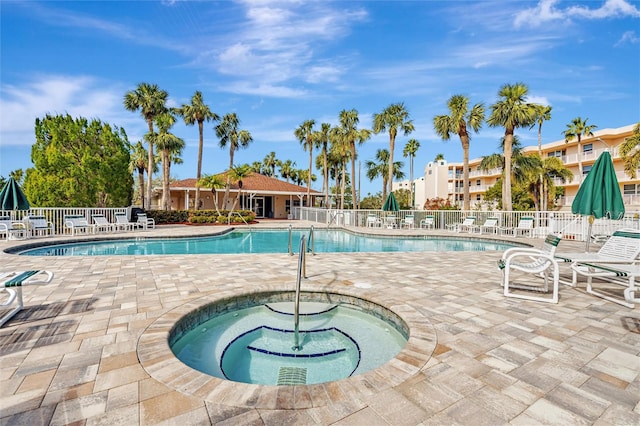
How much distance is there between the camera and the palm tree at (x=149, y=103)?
21.0 m

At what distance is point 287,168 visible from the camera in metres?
44.8

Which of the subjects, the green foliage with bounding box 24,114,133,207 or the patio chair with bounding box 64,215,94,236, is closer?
the patio chair with bounding box 64,215,94,236

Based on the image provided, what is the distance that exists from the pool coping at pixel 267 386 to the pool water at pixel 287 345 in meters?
0.40

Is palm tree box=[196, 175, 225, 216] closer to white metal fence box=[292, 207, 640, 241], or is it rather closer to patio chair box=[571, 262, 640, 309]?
white metal fence box=[292, 207, 640, 241]

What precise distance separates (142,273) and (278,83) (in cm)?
1311

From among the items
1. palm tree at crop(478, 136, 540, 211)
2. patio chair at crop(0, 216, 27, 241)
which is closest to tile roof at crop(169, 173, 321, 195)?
patio chair at crop(0, 216, 27, 241)

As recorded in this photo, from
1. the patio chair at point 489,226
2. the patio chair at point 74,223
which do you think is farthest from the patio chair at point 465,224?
the patio chair at point 74,223

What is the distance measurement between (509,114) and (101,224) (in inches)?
847

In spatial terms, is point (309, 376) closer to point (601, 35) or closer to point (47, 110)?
point (601, 35)

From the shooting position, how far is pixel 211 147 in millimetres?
27469

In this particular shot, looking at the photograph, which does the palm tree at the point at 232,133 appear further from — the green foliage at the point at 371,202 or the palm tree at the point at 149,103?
the green foliage at the point at 371,202

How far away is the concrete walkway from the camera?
1.85 m

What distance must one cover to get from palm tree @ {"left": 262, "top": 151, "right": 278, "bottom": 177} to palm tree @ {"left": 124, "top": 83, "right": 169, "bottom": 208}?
2347 cm

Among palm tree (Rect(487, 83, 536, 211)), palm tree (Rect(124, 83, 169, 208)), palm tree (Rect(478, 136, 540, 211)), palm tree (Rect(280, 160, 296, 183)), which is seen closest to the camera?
palm tree (Rect(487, 83, 536, 211))
